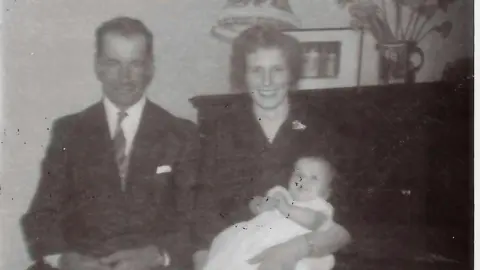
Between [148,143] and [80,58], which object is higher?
[80,58]

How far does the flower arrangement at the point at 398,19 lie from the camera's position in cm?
120

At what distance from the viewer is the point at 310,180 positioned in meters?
1.17

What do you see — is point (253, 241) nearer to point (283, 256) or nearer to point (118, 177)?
point (283, 256)

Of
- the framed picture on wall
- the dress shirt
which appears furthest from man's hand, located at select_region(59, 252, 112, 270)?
the framed picture on wall

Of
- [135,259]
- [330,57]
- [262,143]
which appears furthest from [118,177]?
[330,57]

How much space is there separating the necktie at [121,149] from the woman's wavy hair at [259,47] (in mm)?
265

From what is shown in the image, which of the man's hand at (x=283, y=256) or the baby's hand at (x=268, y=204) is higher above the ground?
the baby's hand at (x=268, y=204)

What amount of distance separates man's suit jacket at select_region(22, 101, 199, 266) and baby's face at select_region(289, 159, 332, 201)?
227 mm

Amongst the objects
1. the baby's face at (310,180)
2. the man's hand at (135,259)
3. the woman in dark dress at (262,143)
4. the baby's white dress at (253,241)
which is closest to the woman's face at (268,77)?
the woman in dark dress at (262,143)

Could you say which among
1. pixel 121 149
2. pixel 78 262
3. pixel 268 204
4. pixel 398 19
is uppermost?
pixel 398 19

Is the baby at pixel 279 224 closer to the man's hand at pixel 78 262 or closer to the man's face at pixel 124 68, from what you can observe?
the man's hand at pixel 78 262

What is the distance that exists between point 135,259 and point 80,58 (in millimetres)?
462

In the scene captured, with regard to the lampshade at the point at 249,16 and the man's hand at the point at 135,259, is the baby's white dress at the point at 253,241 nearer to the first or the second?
the man's hand at the point at 135,259

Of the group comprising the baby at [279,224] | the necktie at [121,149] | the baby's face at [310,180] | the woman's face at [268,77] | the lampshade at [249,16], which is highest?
the lampshade at [249,16]
